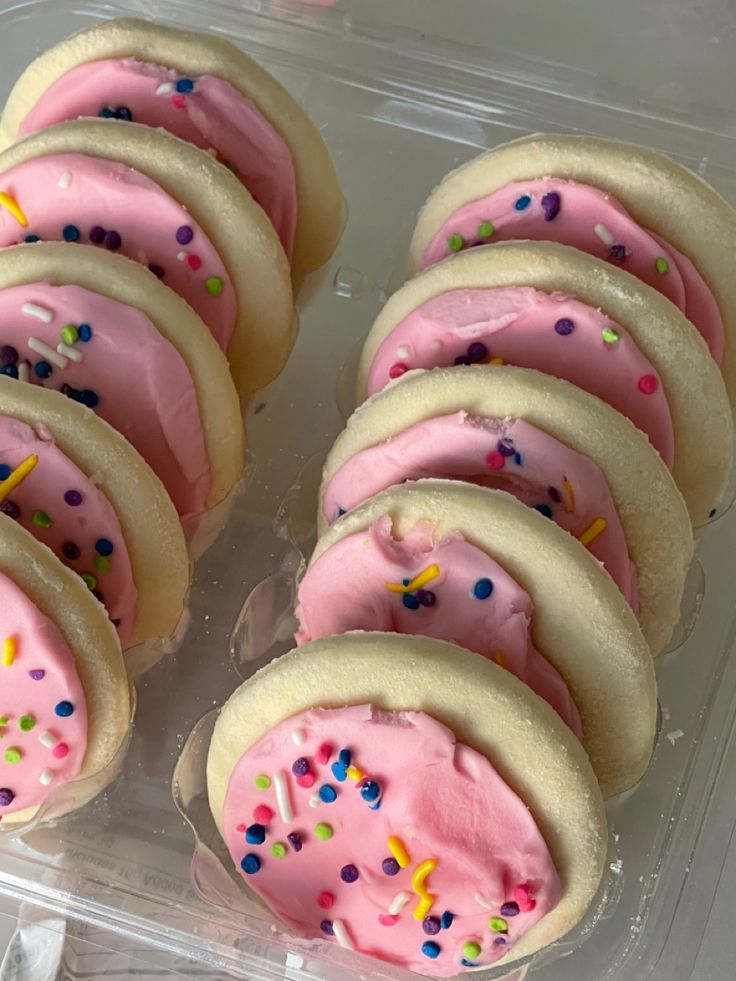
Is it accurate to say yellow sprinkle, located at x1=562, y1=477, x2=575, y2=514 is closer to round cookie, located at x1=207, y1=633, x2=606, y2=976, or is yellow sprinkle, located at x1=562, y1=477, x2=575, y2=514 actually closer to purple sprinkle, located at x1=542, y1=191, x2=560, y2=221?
round cookie, located at x1=207, y1=633, x2=606, y2=976

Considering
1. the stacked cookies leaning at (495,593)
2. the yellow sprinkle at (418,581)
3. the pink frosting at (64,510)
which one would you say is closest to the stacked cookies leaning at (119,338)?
the pink frosting at (64,510)

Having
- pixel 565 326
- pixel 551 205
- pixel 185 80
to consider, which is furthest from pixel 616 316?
pixel 185 80

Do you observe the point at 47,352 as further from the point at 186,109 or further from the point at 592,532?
the point at 592,532

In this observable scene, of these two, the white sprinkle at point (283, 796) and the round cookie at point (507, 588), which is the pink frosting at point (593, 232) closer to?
the round cookie at point (507, 588)

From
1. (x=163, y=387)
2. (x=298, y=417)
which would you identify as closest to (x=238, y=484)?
(x=298, y=417)

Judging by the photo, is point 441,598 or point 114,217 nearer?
point 441,598

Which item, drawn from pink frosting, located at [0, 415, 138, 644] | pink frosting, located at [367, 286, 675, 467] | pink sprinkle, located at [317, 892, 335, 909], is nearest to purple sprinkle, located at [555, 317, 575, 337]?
pink frosting, located at [367, 286, 675, 467]

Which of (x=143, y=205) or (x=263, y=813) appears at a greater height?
(x=143, y=205)
